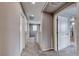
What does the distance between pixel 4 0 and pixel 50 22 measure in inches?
109

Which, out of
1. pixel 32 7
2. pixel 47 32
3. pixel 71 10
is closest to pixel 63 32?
pixel 47 32

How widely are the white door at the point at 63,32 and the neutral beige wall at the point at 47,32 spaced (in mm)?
321

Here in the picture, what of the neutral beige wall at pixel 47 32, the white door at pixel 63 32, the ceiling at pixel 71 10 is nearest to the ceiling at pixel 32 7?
the neutral beige wall at pixel 47 32

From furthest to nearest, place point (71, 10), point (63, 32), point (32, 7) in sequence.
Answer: point (63, 32)
point (32, 7)
point (71, 10)

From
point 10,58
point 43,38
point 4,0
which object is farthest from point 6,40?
point 43,38

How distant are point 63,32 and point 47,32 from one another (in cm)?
70

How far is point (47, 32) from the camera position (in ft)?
12.5

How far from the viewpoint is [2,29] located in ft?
4.20

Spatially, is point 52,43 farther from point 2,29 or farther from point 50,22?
point 2,29

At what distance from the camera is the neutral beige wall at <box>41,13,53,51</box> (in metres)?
3.76

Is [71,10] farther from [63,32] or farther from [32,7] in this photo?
[63,32]

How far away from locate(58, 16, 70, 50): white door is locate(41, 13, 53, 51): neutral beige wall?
321 mm

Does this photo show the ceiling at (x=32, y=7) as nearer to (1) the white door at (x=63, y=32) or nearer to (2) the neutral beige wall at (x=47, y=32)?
(2) the neutral beige wall at (x=47, y=32)

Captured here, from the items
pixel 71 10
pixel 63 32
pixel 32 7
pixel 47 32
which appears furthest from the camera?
pixel 63 32
